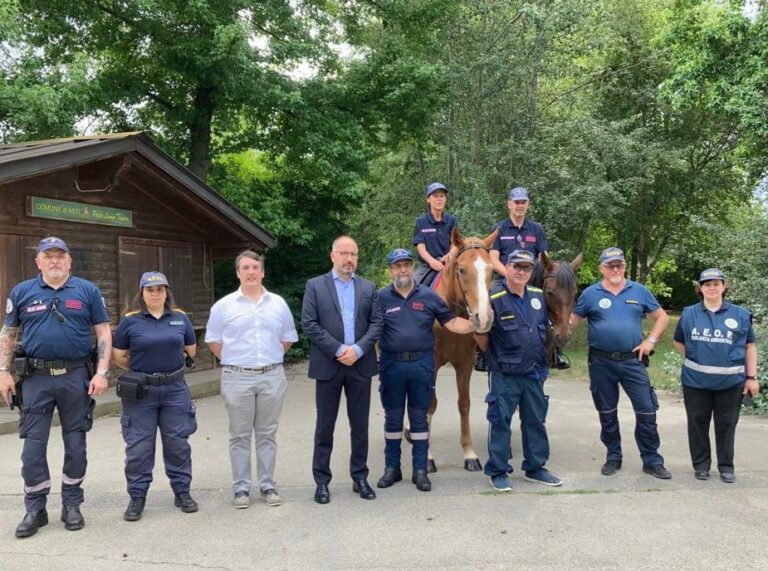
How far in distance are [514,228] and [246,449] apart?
332 centimetres

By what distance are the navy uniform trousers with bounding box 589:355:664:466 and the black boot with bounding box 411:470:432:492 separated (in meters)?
1.72

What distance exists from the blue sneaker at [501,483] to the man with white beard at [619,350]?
103cm

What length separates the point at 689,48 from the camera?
12.9 metres

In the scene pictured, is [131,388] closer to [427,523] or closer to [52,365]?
[52,365]

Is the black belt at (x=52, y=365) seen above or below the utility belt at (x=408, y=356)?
above

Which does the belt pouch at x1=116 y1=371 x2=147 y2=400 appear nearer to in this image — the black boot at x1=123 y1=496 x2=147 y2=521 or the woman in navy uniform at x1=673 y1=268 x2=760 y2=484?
the black boot at x1=123 y1=496 x2=147 y2=521

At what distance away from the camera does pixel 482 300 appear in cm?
444

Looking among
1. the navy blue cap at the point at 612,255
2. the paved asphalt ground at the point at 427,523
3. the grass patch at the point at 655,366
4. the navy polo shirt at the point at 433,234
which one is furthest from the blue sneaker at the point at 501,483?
the grass patch at the point at 655,366

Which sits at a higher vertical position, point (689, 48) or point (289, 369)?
point (689, 48)

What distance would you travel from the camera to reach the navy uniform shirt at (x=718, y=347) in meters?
4.95

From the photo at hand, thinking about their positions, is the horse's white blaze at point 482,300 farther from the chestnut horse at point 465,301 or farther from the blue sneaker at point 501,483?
the blue sneaker at point 501,483

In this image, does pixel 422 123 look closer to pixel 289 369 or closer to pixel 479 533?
pixel 289 369

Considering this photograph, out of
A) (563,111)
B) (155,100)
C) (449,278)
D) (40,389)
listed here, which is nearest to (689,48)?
(563,111)

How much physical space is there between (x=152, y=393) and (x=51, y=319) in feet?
2.85
